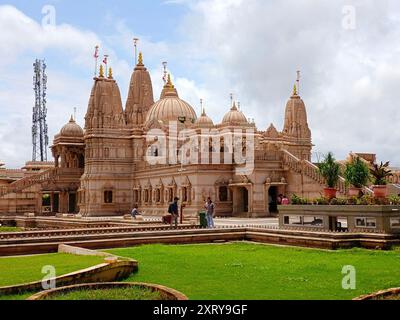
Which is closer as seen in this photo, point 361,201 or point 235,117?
point 361,201

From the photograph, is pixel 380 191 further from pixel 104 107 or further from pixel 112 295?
pixel 104 107

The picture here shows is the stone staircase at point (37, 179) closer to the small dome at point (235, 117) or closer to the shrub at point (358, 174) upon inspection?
the small dome at point (235, 117)

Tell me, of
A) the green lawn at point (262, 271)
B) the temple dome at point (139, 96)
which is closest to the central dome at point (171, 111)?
the temple dome at point (139, 96)

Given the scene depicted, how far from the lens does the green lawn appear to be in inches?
420

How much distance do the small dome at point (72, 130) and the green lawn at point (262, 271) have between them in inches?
1692

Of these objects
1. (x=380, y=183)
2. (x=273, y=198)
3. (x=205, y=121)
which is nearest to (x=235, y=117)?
(x=205, y=121)

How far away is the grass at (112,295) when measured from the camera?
9.67m

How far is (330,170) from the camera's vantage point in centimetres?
2475

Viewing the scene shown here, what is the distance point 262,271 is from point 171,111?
4428 cm

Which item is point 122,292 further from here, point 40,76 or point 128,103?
point 40,76

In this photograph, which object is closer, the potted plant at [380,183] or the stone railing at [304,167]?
the potted plant at [380,183]
